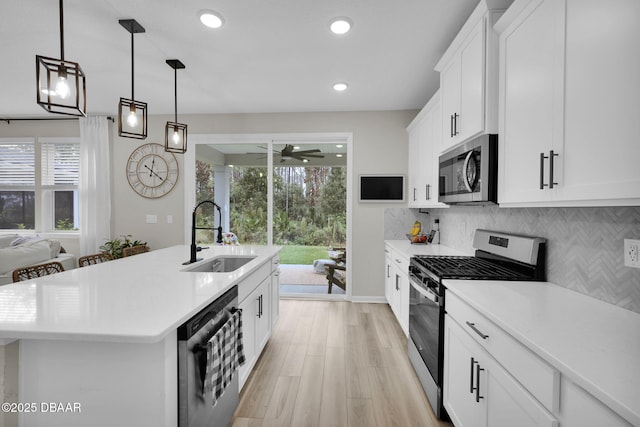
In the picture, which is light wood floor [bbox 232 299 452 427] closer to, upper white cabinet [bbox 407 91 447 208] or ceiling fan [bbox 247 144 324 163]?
upper white cabinet [bbox 407 91 447 208]

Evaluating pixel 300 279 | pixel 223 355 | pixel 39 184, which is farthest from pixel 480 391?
pixel 39 184

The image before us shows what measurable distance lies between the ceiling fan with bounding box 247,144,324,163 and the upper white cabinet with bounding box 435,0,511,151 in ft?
7.40

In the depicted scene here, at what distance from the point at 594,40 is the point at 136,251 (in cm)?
417

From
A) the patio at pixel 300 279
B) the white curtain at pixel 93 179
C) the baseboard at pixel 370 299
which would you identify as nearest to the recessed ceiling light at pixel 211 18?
the patio at pixel 300 279

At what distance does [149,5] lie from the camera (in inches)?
78.3

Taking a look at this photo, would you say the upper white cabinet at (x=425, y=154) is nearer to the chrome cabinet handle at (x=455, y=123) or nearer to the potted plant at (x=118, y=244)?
the chrome cabinet handle at (x=455, y=123)

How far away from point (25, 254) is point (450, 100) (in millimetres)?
4654

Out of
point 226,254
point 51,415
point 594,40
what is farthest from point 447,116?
point 51,415

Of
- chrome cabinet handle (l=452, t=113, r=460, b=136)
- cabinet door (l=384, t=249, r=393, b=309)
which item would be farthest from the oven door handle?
cabinet door (l=384, t=249, r=393, b=309)

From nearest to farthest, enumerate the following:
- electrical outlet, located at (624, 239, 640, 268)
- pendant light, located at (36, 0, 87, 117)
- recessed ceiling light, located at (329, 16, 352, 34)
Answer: electrical outlet, located at (624, 239, 640, 268), pendant light, located at (36, 0, 87, 117), recessed ceiling light, located at (329, 16, 352, 34)

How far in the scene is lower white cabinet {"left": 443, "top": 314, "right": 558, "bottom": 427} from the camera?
3.25 ft

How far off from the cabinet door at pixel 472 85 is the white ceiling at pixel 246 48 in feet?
1.17

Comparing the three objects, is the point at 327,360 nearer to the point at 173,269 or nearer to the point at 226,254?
the point at 226,254

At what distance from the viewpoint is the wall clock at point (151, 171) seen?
14.3 feet
